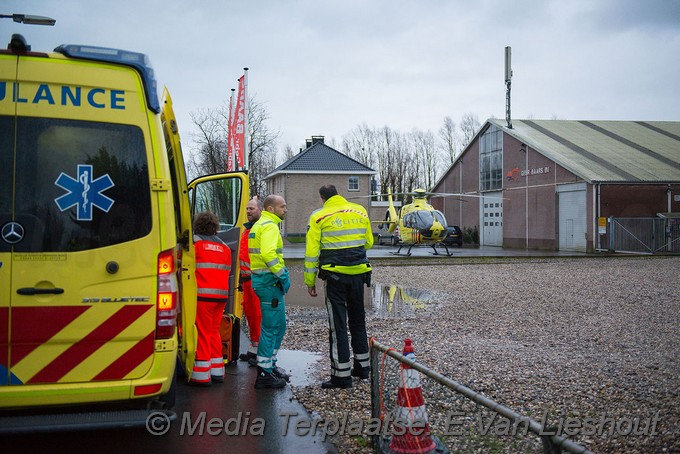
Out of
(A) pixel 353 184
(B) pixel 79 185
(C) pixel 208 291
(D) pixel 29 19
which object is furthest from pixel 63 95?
(A) pixel 353 184

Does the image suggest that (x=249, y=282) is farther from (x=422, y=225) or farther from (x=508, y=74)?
(x=508, y=74)

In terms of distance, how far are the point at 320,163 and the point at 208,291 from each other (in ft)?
163

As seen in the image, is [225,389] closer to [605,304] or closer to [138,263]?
[138,263]

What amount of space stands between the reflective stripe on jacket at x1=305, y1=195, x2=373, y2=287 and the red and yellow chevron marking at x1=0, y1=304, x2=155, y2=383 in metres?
2.62

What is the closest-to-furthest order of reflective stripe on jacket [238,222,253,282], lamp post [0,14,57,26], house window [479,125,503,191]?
reflective stripe on jacket [238,222,253,282], lamp post [0,14,57,26], house window [479,125,503,191]

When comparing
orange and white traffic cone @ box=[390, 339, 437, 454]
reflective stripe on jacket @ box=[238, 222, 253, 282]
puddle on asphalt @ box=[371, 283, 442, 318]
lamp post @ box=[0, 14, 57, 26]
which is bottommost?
puddle on asphalt @ box=[371, 283, 442, 318]

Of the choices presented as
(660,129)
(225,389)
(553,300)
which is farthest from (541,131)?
(225,389)

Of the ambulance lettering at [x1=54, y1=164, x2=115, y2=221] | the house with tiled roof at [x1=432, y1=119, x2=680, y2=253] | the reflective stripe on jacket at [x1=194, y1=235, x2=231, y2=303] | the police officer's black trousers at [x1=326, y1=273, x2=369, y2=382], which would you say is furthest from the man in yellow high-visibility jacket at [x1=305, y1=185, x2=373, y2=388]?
the house with tiled roof at [x1=432, y1=119, x2=680, y2=253]

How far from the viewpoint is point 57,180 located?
404cm

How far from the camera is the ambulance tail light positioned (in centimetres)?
425

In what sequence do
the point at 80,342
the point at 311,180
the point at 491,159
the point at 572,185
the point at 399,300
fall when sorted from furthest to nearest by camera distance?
the point at 311,180 < the point at 491,159 < the point at 572,185 < the point at 399,300 < the point at 80,342

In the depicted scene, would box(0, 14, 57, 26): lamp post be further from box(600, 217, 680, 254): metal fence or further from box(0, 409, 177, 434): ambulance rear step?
box(600, 217, 680, 254): metal fence

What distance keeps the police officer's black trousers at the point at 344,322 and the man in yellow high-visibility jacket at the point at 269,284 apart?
51cm

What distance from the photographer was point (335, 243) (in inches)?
262
